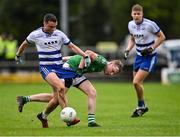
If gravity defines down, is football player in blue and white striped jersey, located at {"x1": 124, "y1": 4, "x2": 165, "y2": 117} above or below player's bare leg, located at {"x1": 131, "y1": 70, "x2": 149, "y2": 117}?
above

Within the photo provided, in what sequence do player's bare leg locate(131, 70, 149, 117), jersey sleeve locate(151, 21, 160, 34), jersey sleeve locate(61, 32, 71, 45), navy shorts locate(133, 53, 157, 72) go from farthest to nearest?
1. navy shorts locate(133, 53, 157, 72)
2. jersey sleeve locate(151, 21, 160, 34)
3. player's bare leg locate(131, 70, 149, 117)
4. jersey sleeve locate(61, 32, 71, 45)

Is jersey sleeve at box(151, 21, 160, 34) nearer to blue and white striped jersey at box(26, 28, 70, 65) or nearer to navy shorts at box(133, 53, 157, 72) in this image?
navy shorts at box(133, 53, 157, 72)

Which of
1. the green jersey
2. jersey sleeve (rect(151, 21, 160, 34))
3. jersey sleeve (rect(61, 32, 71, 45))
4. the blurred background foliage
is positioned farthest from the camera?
the blurred background foliage

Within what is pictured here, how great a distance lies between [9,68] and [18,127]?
2805 cm

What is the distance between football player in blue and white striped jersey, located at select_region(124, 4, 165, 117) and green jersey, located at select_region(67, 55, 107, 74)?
3.48 metres

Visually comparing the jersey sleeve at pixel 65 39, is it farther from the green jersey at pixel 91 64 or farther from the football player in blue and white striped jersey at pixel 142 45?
the football player in blue and white striped jersey at pixel 142 45

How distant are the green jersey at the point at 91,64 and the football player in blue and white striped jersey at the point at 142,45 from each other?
3.48 meters

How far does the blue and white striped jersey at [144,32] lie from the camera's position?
19125mm

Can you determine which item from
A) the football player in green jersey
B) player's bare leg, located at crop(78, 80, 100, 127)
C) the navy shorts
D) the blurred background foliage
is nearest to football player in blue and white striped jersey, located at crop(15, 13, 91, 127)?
the football player in green jersey

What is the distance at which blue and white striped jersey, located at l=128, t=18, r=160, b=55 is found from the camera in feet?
62.7

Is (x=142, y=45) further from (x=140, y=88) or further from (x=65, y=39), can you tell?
(x=65, y=39)

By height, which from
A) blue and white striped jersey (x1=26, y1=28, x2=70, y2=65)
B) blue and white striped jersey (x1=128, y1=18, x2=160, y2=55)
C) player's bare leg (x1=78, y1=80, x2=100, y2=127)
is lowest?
player's bare leg (x1=78, y1=80, x2=100, y2=127)

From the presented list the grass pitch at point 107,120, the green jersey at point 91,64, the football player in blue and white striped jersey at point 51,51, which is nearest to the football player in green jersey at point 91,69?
the green jersey at point 91,64

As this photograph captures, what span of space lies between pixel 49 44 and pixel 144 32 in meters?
4.07
